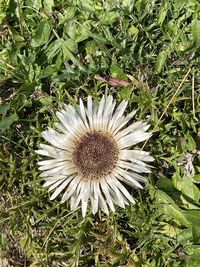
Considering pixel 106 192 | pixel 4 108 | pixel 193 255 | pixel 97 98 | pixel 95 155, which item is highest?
pixel 4 108

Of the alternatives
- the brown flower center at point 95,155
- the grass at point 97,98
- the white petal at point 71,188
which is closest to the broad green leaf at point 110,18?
the grass at point 97,98

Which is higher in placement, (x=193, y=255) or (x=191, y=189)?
(x=191, y=189)

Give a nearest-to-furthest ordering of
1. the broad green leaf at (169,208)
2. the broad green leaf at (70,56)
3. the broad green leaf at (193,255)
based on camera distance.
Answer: the broad green leaf at (193,255), the broad green leaf at (169,208), the broad green leaf at (70,56)

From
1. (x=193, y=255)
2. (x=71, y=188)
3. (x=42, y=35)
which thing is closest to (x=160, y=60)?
(x=42, y=35)

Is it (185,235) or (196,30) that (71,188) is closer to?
(185,235)

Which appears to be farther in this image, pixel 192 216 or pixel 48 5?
pixel 48 5

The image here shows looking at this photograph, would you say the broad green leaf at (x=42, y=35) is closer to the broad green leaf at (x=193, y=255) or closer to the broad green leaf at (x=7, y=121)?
the broad green leaf at (x=7, y=121)

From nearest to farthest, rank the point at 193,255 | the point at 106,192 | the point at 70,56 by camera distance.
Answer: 1. the point at 193,255
2. the point at 106,192
3. the point at 70,56

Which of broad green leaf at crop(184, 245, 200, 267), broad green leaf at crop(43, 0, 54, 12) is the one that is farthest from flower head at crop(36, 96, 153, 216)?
broad green leaf at crop(43, 0, 54, 12)

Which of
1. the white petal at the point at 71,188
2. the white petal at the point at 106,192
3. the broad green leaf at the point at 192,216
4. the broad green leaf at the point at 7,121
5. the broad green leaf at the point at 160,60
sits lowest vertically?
the broad green leaf at the point at 192,216
